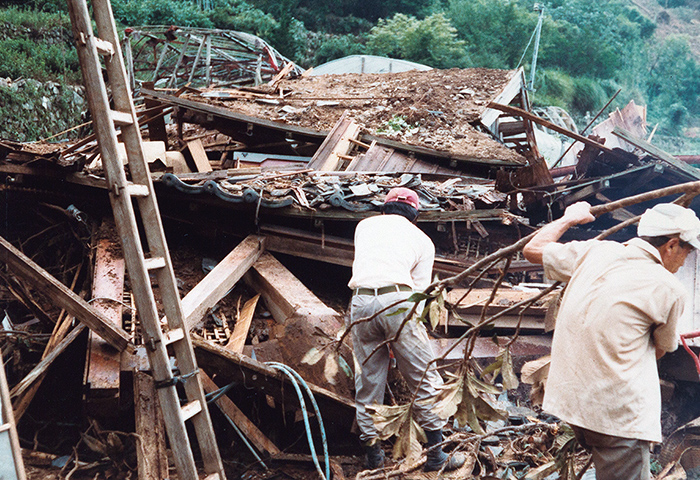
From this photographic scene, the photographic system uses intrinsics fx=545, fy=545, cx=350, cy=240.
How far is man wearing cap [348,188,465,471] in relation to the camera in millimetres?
4059

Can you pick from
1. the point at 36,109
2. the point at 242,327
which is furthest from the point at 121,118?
the point at 36,109

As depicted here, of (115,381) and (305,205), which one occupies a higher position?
(305,205)

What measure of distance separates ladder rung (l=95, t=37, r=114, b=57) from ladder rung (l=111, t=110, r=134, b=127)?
1.05 ft

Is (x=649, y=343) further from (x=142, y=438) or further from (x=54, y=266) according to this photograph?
(x=54, y=266)

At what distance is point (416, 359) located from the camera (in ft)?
13.4

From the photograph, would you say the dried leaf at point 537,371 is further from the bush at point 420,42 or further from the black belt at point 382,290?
the bush at point 420,42

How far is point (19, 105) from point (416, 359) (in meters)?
13.6

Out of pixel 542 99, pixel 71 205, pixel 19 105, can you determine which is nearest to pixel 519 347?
pixel 71 205

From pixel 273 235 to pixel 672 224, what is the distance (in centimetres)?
415

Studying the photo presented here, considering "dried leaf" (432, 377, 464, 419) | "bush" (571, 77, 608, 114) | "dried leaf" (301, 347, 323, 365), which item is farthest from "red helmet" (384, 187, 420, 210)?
"bush" (571, 77, 608, 114)

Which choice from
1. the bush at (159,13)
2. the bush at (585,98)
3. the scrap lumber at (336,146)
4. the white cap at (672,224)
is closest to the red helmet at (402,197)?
the white cap at (672,224)

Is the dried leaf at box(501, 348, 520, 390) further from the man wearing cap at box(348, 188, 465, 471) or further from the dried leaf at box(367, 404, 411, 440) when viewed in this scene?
the man wearing cap at box(348, 188, 465, 471)

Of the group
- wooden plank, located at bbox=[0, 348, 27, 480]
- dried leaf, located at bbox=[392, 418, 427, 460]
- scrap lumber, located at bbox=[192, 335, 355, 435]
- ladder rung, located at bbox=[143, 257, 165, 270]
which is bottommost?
scrap lumber, located at bbox=[192, 335, 355, 435]

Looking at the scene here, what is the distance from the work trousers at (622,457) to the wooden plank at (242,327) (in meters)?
3.13
